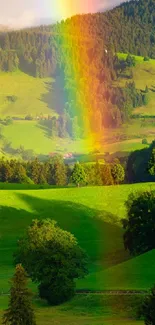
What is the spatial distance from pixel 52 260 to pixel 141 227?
2929 cm

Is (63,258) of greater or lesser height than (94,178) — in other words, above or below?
below

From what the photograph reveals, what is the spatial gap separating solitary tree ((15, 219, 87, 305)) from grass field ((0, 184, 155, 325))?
1.61 metres

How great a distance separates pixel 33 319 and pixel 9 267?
5074 centimetres

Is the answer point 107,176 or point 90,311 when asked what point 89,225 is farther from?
point 107,176

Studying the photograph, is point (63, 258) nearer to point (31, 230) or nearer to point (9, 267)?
point (31, 230)

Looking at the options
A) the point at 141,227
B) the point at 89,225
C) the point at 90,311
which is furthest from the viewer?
the point at 89,225

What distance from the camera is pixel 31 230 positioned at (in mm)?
79750

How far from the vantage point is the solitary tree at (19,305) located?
171 ft

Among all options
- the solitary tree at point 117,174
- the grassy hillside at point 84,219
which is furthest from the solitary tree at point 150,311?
the solitary tree at point 117,174

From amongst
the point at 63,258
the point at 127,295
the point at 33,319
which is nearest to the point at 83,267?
the point at 63,258

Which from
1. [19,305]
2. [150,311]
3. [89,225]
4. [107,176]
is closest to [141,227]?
[89,225]

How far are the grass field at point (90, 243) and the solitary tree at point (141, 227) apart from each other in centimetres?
217

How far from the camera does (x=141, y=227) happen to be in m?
102

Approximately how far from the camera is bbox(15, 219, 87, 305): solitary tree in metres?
73.6
